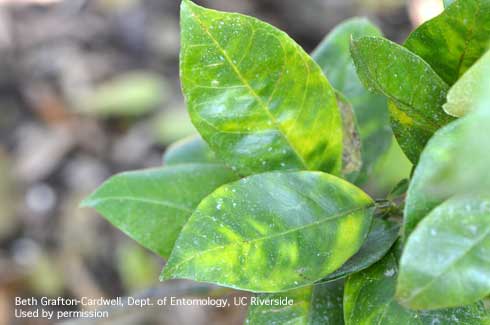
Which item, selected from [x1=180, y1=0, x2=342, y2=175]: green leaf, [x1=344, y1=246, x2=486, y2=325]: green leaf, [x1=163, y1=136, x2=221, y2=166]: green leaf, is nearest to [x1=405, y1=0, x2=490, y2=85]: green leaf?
[x1=180, y1=0, x2=342, y2=175]: green leaf

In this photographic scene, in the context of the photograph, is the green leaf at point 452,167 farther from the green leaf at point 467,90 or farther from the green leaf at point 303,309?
the green leaf at point 303,309

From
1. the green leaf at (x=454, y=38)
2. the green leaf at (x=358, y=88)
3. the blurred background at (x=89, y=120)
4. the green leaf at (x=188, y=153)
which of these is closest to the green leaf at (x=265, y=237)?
the green leaf at (x=454, y=38)

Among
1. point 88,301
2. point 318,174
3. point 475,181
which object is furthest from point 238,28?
point 88,301

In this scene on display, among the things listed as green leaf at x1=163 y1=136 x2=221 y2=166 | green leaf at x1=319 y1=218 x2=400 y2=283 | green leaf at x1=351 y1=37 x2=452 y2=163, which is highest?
green leaf at x1=351 y1=37 x2=452 y2=163

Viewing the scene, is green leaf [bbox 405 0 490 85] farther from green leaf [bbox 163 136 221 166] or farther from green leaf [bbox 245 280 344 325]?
green leaf [bbox 163 136 221 166]

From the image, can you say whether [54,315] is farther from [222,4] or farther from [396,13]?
[396,13]

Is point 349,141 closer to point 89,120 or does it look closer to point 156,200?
point 156,200
